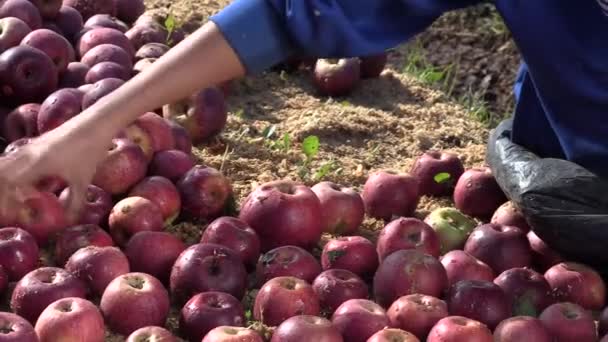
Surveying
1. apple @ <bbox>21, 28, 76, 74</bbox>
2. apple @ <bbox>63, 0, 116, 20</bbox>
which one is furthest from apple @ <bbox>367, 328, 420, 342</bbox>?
apple @ <bbox>63, 0, 116, 20</bbox>

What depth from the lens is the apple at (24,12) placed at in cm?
486

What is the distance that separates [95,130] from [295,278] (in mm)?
699

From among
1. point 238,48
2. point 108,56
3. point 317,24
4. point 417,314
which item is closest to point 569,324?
point 417,314

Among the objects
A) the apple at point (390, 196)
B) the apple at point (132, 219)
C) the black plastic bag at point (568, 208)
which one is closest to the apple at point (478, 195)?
the apple at point (390, 196)

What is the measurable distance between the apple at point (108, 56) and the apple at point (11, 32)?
27 centimetres

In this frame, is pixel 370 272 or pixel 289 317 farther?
pixel 370 272

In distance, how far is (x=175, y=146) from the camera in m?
4.23

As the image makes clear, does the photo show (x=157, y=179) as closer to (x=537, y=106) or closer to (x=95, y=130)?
(x=95, y=130)

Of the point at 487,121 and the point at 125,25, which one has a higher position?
the point at 125,25

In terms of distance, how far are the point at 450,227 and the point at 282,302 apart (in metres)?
0.93

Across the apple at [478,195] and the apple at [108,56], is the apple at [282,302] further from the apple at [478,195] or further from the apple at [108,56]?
the apple at [108,56]

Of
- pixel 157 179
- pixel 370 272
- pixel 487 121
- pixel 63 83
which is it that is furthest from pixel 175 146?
pixel 487 121

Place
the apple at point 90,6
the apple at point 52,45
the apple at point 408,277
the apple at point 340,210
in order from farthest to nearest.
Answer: the apple at point 90,6 → the apple at point 52,45 → the apple at point 340,210 → the apple at point 408,277

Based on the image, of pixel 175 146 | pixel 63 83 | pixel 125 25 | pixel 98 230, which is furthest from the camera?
pixel 125 25
